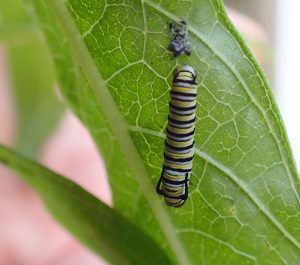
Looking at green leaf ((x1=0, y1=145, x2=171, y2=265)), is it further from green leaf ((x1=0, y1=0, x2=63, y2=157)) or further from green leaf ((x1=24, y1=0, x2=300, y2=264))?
green leaf ((x1=0, y1=0, x2=63, y2=157))

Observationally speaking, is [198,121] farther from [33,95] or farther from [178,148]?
[33,95]

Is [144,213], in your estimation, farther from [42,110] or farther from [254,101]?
[42,110]

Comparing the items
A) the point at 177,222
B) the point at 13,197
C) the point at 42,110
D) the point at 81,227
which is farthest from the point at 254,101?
the point at 13,197

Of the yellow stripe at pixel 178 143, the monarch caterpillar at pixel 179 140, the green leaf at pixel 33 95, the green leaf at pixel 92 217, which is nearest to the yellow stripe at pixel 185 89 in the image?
the monarch caterpillar at pixel 179 140

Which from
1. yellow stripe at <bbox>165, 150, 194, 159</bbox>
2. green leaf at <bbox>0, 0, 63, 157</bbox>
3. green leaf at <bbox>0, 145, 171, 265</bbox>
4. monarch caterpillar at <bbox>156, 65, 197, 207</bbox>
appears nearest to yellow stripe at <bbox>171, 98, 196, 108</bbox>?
monarch caterpillar at <bbox>156, 65, 197, 207</bbox>

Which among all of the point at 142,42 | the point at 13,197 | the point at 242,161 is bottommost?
the point at 242,161

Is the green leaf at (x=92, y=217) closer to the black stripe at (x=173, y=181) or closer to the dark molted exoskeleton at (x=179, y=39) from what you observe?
the black stripe at (x=173, y=181)
